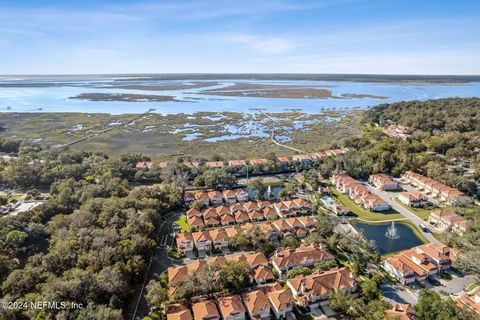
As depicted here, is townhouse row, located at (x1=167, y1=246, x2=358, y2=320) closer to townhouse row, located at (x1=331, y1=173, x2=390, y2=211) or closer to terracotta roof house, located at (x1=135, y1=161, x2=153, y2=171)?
townhouse row, located at (x1=331, y1=173, x2=390, y2=211)

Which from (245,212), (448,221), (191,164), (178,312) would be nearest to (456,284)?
(448,221)

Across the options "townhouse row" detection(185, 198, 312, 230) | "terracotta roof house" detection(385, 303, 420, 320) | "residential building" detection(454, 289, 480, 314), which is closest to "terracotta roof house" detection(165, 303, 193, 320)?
"townhouse row" detection(185, 198, 312, 230)

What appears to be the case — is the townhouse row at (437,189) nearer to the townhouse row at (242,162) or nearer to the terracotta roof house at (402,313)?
the townhouse row at (242,162)

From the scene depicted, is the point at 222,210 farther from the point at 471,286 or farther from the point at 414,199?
the point at 414,199

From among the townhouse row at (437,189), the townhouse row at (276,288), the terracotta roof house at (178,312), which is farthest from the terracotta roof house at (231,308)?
the townhouse row at (437,189)

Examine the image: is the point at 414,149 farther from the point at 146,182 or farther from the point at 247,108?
the point at 247,108
